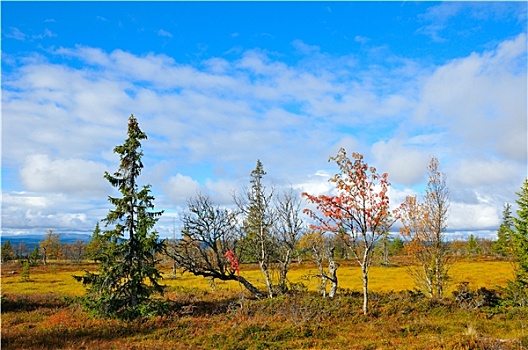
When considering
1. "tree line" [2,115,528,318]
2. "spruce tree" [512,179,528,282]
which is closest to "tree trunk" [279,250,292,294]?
"tree line" [2,115,528,318]

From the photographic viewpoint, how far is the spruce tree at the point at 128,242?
21859 millimetres

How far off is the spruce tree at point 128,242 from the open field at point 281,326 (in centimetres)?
178

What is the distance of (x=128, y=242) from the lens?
72.9ft

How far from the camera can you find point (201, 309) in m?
24.1

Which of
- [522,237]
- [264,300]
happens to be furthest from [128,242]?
[522,237]

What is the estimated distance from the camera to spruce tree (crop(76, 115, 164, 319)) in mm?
21859

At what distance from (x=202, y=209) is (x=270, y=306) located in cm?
839

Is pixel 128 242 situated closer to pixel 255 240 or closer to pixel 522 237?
pixel 255 240

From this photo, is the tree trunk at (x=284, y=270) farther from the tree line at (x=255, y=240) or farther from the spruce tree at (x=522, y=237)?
the spruce tree at (x=522, y=237)

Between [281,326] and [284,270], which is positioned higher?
[284,270]

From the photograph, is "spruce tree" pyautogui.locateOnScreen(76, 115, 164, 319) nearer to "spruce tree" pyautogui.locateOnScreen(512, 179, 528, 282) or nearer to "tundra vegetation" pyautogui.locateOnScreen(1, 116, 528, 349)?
"tundra vegetation" pyautogui.locateOnScreen(1, 116, 528, 349)

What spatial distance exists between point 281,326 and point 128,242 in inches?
397

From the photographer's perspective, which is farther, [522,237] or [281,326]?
[522,237]

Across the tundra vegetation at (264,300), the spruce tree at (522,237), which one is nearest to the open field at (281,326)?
the tundra vegetation at (264,300)
